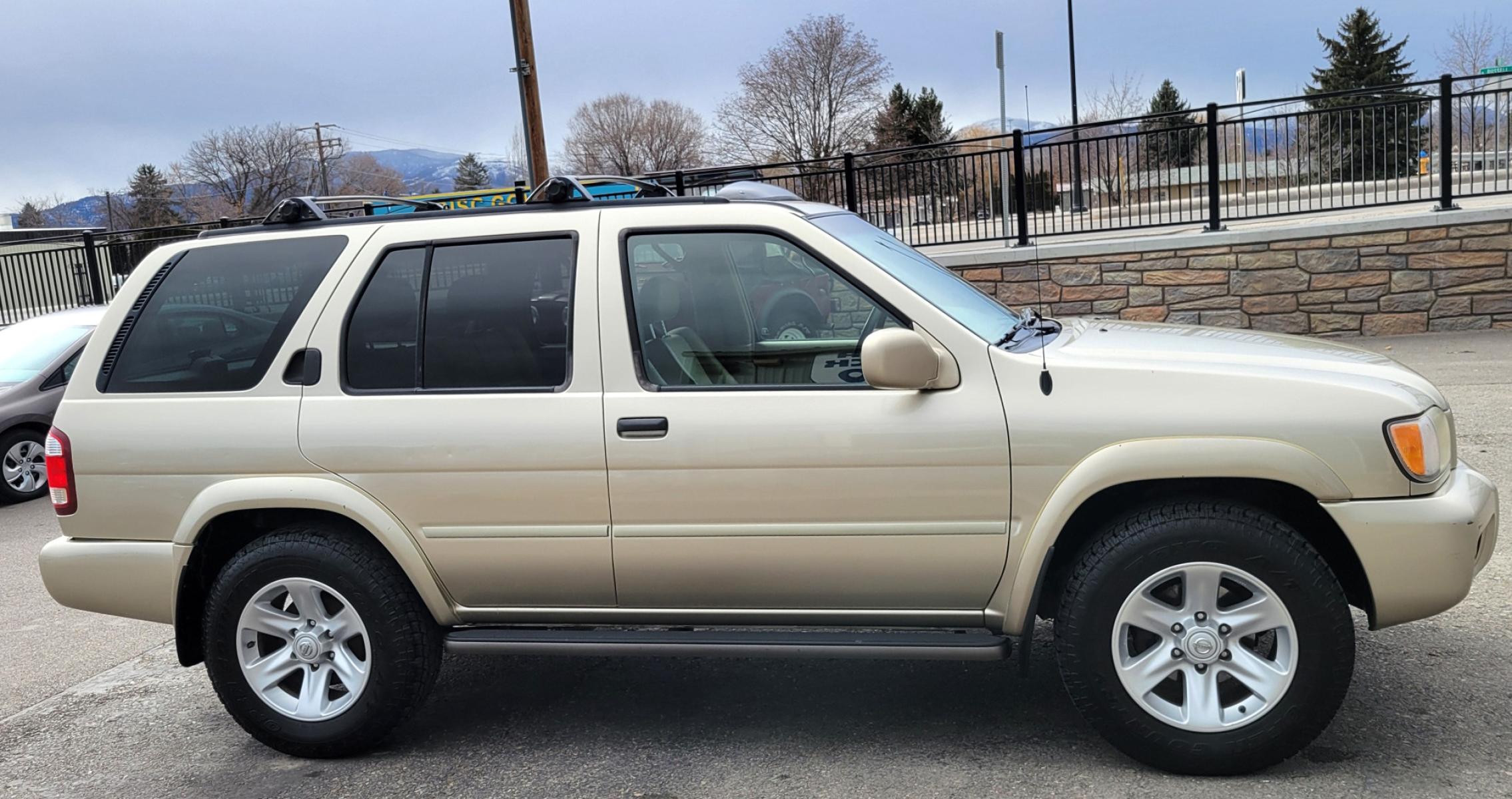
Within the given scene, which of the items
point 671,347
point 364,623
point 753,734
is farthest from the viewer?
point 753,734

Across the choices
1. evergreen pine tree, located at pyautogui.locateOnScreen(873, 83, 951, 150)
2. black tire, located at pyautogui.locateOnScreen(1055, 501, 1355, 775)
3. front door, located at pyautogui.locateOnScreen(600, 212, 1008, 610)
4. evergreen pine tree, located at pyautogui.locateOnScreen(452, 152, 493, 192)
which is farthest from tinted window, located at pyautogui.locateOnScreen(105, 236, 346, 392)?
evergreen pine tree, located at pyautogui.locateOnScreen(452, 152, 493, 192)

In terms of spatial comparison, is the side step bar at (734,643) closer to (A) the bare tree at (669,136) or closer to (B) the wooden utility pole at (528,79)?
(B) the wooden utility pole at (528,79)

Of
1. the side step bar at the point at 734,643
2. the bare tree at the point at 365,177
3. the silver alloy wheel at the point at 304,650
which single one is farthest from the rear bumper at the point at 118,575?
the bare tree at the point at 365,177

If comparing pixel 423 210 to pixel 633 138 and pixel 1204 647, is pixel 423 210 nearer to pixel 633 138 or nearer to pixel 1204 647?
pixel 1204 647

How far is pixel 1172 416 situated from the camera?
345 cm

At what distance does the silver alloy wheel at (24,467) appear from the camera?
381 inches

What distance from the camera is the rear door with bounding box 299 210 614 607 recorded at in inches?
151

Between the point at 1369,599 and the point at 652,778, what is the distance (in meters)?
2.29

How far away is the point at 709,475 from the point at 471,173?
134m

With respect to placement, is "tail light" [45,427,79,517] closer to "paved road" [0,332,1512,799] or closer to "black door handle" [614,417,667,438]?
"paved road" [0,332,1512,799]

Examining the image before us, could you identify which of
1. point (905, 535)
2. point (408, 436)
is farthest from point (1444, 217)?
point (408, 436)

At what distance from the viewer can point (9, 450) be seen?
970cm

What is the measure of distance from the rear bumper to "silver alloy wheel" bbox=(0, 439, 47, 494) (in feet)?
21.3

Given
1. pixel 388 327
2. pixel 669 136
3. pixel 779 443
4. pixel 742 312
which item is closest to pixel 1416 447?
pixel 779 443
